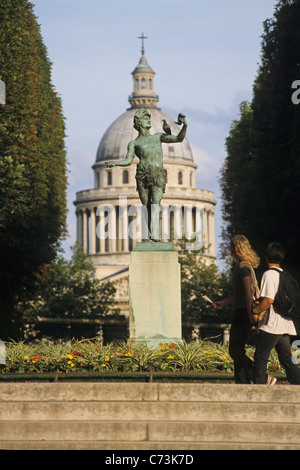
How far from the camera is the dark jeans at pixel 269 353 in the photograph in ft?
53.6

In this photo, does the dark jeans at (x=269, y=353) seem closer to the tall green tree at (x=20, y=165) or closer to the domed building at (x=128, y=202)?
the tall green tree at (x=20, y=165)

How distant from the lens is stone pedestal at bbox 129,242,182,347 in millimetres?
23703

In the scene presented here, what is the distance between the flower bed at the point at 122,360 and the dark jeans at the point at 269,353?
3768 millimetres

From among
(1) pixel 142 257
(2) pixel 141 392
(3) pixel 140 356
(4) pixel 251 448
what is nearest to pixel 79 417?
(2) pixel 141 392

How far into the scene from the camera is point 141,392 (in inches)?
663

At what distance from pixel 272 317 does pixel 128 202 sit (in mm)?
141240

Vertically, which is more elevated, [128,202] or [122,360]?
[128,202]

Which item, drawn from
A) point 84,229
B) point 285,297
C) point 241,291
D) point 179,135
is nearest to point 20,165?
point 179,135

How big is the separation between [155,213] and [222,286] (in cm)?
5150

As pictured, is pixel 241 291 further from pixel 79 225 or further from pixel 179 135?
pixel 79 225

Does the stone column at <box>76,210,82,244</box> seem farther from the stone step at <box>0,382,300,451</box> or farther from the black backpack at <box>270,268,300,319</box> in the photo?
the black backpack at <box>270,268,300,319</box>

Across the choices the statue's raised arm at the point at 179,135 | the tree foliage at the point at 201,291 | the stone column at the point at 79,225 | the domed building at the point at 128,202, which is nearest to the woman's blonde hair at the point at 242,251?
the statue's raised arm at the point at 179,135

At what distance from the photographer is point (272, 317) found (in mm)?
16344

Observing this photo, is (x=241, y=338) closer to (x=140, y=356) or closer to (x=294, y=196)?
(x=140, y=356)
